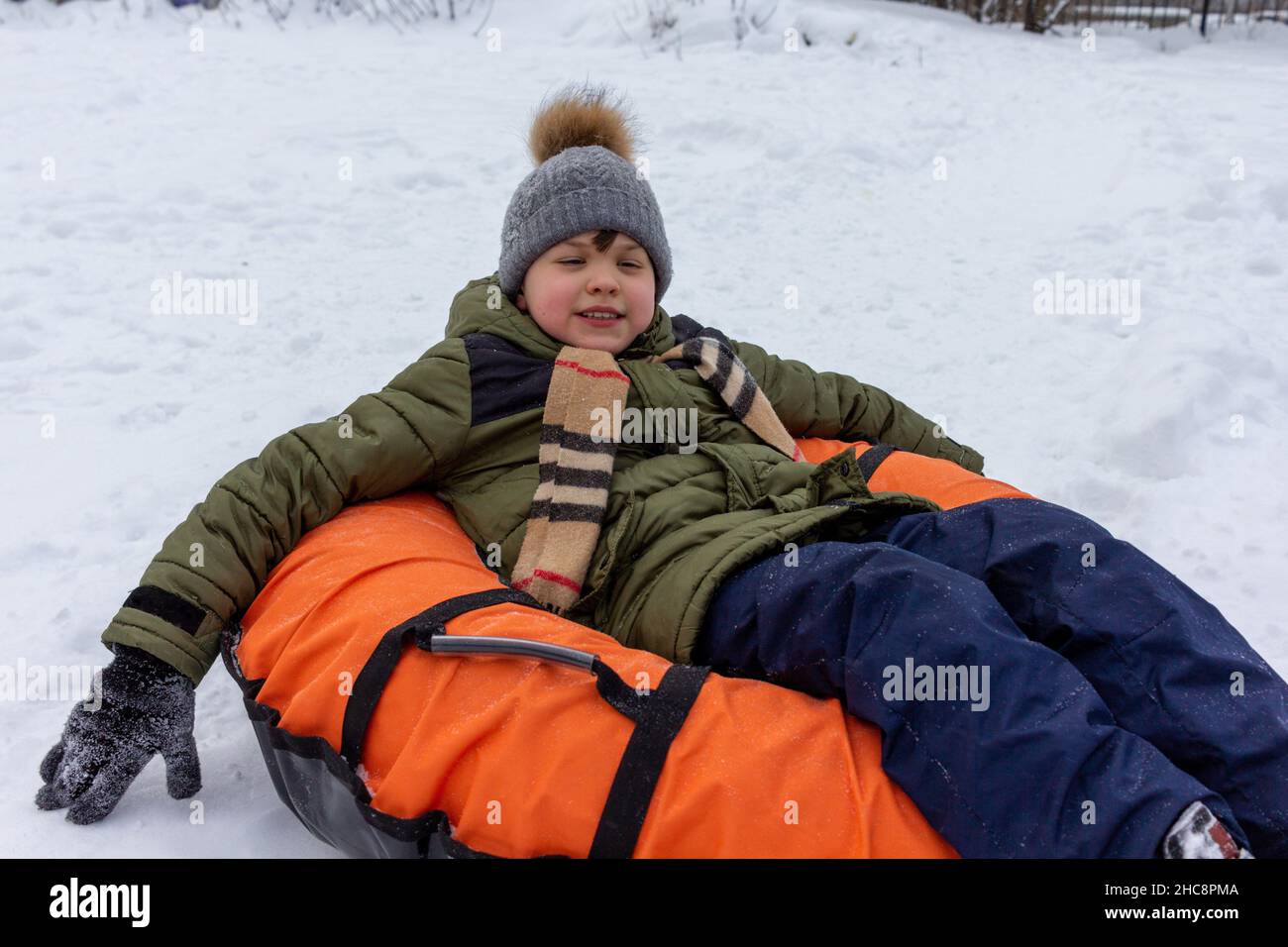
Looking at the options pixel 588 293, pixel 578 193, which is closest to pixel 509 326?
pixel 588 293

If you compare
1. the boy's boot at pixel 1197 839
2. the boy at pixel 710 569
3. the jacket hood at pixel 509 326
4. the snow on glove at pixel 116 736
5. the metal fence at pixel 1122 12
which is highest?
the metal fence at pixel 1122 12

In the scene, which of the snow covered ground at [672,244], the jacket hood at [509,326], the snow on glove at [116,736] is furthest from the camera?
the snow covered ground at [672,244]

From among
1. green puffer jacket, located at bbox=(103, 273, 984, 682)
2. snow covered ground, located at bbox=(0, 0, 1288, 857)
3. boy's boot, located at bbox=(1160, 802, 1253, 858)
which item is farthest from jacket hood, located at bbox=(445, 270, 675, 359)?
boy's boot, located at bbox=(1160, 802, 1253, 858)

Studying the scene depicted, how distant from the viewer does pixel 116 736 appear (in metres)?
1.84

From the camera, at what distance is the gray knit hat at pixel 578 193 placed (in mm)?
2465

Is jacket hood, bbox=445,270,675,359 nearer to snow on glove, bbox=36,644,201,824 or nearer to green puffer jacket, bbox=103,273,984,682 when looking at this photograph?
green puffer jacket, bbox=103,273,984,682

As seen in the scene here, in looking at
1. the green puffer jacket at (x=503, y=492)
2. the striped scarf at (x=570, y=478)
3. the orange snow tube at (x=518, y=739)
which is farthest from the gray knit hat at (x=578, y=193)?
the orange snow tube at (x=518, y=739)

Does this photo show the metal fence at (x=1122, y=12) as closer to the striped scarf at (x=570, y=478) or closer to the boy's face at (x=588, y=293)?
the boy's face at (x=588, y=293)

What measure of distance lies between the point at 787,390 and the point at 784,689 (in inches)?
51.9

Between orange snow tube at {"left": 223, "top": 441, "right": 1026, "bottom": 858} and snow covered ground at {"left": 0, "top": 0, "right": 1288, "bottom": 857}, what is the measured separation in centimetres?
31

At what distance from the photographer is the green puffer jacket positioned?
191 centimetres

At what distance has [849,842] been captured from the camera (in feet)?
4.88

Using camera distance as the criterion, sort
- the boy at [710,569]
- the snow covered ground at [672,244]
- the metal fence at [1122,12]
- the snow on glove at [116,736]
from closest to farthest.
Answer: the boy at [710,569], the snow on glove at [116,736], the snow covered ground at [672,244], the metal fence at [1122,12]
